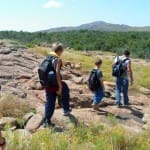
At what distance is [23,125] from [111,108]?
12.6 feet

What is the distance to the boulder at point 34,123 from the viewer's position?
9961 millimetres

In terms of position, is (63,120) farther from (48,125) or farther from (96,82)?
(96,82)

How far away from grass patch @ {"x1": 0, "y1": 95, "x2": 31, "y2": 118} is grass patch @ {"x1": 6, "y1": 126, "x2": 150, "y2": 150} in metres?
2.89

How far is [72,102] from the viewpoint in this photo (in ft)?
45.6

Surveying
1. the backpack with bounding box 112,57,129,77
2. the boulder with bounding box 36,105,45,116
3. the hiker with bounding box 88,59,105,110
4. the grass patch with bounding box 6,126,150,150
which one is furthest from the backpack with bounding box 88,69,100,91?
the grass patch with bounding box 6,126,150,150

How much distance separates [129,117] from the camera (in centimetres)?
1259

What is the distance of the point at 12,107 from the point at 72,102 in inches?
110

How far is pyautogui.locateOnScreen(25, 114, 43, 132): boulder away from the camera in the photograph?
9961 millimetres

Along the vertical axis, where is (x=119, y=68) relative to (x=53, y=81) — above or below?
below

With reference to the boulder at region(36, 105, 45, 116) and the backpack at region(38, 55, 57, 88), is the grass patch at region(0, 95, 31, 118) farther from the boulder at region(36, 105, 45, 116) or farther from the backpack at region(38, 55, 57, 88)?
the backpack at region(38, 55, 57, 88)

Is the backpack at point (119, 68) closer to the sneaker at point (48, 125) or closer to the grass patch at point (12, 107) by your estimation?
the grass patch at point (12, 107)

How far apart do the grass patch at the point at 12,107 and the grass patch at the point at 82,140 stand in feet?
9.47

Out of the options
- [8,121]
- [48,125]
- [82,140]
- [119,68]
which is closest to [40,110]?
[8,121]

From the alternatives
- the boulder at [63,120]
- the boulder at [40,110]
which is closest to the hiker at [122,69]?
the boulder at [40,110]
